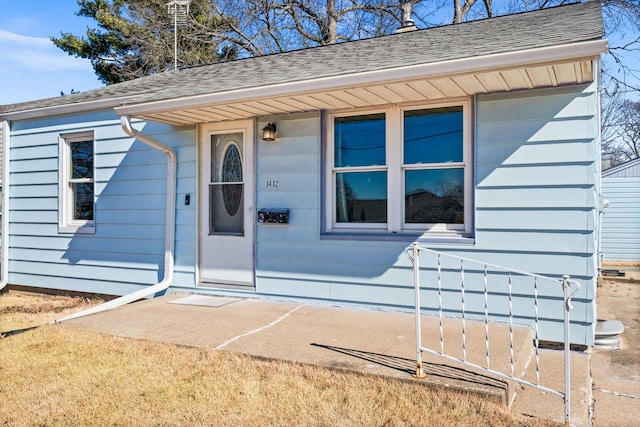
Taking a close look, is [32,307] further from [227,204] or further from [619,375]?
[619,375]

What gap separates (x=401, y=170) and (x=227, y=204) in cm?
225

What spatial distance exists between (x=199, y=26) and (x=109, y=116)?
9.49m

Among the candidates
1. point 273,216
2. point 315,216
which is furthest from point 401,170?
point 273,216

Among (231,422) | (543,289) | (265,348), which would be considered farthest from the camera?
(543,289)

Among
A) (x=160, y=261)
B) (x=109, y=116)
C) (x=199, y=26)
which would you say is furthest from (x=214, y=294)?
(x=199, y=26)

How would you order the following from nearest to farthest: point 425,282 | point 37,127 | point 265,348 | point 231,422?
1. point 231,422
2. point 265,348
3. point 425,282
4. point 37,127

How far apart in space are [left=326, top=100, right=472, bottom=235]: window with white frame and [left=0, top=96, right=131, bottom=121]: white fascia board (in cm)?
297

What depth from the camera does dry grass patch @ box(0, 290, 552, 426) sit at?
9.61ft

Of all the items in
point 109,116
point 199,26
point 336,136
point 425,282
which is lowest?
point 425,282

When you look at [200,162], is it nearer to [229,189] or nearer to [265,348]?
[229,189]

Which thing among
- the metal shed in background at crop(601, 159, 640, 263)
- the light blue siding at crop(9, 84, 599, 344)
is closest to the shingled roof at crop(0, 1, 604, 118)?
the light blue siding at crop(9, 84, 599, 344)

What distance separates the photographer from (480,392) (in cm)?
298

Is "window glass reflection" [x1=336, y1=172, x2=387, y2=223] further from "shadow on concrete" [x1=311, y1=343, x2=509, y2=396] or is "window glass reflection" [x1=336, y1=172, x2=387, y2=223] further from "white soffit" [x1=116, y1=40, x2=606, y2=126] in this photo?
"shadow on concrete" [x1=311, y1=343, x2=509, y2=396]

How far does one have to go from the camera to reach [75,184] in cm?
734
